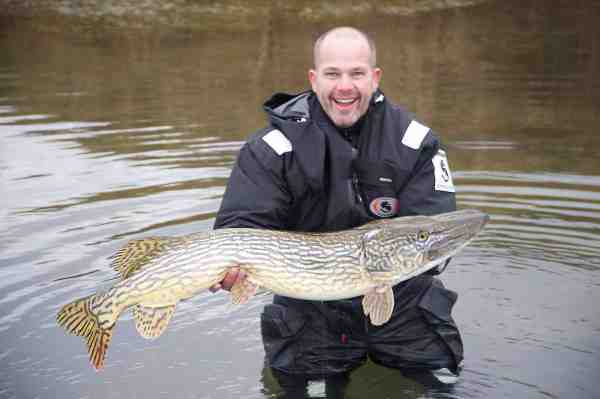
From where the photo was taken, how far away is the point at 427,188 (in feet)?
15.0

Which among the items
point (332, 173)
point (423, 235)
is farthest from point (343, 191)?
point (423, 235)

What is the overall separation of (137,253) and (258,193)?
0.73m

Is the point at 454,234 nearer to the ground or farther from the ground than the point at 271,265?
farther from the ground

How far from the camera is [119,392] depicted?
481cm

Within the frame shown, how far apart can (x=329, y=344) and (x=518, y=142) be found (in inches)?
238

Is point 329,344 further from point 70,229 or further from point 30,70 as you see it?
point 30,70

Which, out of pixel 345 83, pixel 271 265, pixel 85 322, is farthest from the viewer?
pixel 345 83

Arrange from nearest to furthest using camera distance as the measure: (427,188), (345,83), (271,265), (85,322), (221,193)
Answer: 1. (85,322)
2. (271,265)
3. (345,83)
4. (427,188)
5. (221,193)

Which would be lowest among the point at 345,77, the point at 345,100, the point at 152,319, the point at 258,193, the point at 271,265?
the point at 152,319

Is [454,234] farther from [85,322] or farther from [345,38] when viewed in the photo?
[85,322]

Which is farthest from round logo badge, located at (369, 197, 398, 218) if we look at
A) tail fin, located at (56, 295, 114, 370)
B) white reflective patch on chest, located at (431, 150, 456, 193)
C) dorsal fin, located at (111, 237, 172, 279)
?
tail fin, located at (56, 295, 114, 370)

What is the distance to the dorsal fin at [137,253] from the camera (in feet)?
13.4

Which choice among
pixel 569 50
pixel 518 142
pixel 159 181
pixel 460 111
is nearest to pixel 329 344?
pixel 159 181

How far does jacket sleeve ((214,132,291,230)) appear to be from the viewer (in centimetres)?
446
